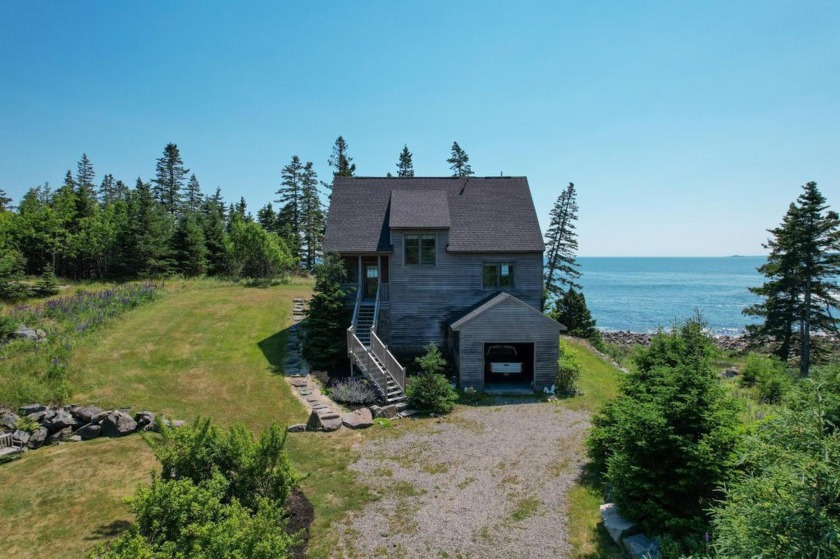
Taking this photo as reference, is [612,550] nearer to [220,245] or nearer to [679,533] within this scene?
[679,533]

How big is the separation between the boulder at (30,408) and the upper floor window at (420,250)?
1483 centimetres

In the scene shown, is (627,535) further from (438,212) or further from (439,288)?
(438,212)

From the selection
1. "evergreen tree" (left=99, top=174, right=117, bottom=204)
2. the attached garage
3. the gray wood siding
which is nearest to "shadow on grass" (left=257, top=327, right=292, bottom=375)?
the gray wood siding

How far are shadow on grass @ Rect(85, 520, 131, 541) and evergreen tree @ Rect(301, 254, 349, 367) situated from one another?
34.1 feet

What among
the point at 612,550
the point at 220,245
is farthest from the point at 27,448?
the point at 220,245

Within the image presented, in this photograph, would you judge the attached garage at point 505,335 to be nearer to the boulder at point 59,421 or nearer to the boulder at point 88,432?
the boulder at point 88,432

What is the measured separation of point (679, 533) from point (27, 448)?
1686 centimetres

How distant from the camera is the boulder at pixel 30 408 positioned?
13352 mm

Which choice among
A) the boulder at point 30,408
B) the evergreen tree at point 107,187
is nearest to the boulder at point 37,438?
the boulder at point 30,408

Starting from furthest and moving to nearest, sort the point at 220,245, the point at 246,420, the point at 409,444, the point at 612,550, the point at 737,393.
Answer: the point at 220,245
the point at 737,393
the point at 246,420
the point at 409,444
the point at 612,550

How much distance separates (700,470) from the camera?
7.52 meters

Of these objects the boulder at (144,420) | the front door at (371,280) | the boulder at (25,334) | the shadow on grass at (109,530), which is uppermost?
the front door at (371,280)

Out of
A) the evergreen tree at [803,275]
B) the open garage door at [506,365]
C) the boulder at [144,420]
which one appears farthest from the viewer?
the evergreen tree at [803,275]

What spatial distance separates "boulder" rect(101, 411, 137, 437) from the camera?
1312 centimetres
